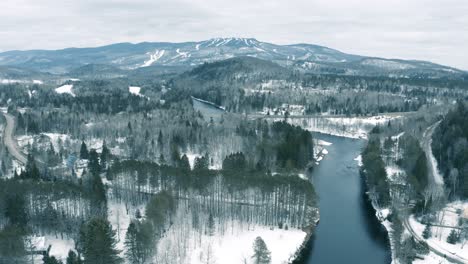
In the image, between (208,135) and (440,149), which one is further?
(208,135)

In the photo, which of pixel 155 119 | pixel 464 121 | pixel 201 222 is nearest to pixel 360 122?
pixel 464 121

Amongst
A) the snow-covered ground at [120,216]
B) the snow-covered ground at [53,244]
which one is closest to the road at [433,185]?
the snow-covered ground at [120,216]

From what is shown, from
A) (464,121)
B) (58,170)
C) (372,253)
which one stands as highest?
(464,121)

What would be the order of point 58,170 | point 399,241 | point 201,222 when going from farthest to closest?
point 58,170
point 201,222
point 399,241

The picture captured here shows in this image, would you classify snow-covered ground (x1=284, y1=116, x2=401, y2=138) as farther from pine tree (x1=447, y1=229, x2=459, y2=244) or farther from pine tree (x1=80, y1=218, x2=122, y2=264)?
pine tree (x1=80, y1=218, x2=122, y2=264)

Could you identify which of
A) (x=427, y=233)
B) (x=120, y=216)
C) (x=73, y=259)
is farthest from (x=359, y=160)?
(x=73, y=259)

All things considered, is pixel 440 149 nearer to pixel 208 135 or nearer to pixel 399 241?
pixel 399 241
